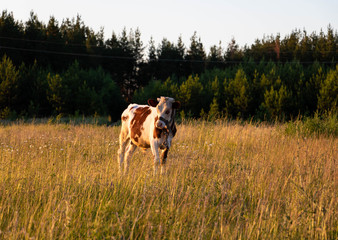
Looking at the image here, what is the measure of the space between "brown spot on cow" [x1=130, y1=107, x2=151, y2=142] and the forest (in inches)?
319

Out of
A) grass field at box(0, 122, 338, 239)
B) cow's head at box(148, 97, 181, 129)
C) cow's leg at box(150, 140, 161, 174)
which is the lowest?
grass field at box(0, 122, 338, 239)

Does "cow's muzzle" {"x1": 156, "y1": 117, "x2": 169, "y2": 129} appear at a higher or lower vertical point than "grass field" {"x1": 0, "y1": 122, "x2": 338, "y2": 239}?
higher

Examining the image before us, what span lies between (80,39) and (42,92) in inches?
839

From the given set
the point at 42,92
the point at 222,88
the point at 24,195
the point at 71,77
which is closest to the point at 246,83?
the point at 222,88

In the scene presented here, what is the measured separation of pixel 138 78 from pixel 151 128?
52152 mm

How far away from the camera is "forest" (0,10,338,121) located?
100ft

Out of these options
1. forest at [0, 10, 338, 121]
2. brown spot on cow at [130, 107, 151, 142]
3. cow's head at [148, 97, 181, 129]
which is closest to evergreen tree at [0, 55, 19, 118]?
forest at [0, 10, 338, 121]

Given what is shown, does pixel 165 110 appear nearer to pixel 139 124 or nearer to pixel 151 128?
pixel 151 128

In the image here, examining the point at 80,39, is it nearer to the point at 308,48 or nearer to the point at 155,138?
the point at 308,48

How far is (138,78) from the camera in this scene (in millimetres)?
57969

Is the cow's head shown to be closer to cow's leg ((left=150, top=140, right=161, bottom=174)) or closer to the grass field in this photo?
cow's leg ((left=150, top=140, right=161, bottom=174))

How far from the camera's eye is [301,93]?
31.0m

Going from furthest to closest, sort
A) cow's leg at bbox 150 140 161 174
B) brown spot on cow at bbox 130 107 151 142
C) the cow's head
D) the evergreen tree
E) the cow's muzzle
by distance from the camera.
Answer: the evergreen tree < brown spot on cow at bbox 130 107 151 142 < cow's leg at bbox 150 140 161 174 < the cow's head < the cow's muzzle

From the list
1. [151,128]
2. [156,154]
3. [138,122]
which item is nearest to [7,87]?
[138,122]
